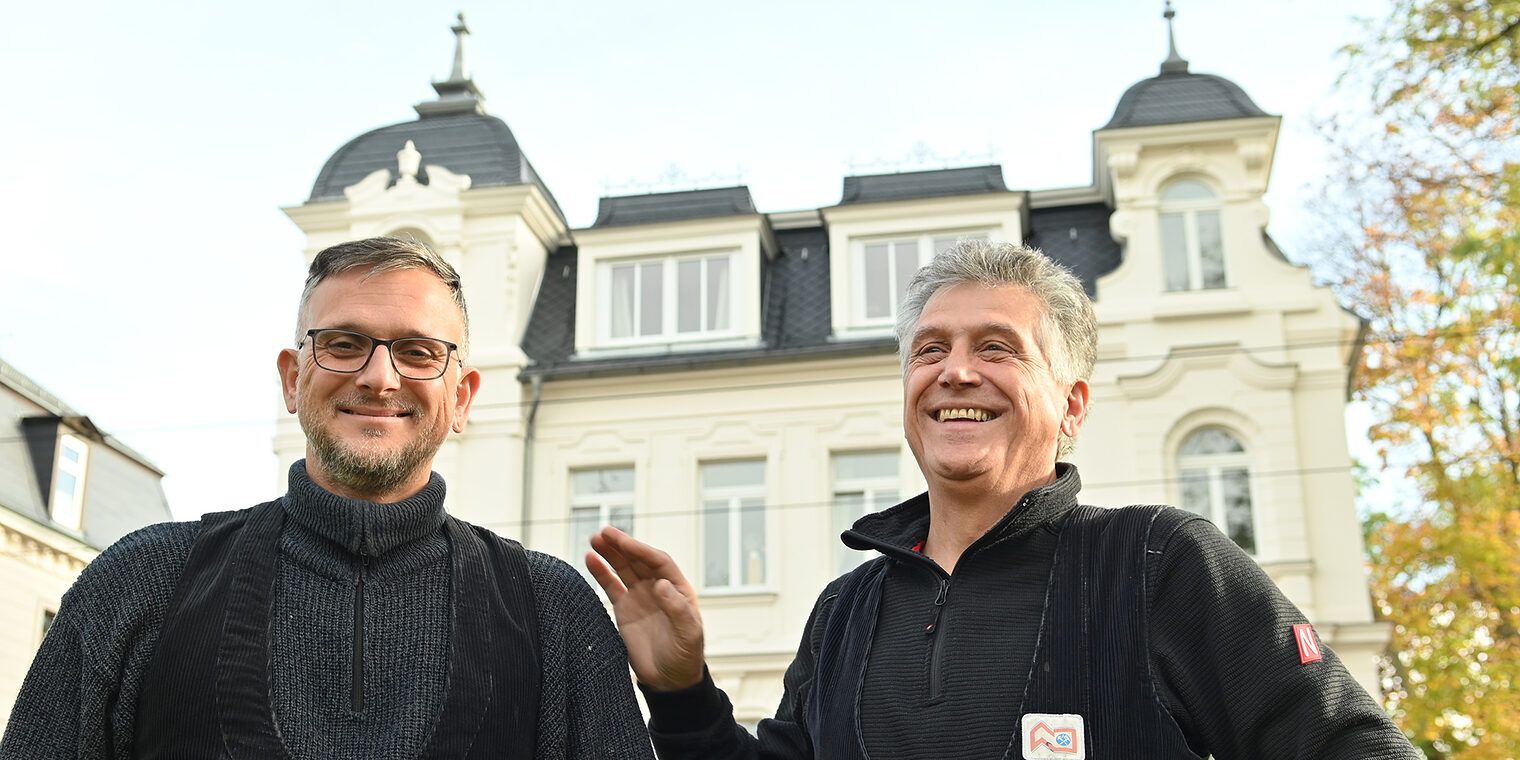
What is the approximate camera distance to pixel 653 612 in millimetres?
3281

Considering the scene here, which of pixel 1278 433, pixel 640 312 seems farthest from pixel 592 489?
pixel 1278 433

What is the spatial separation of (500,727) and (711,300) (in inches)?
583

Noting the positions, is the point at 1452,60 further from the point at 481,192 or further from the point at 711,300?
the point at 481,192

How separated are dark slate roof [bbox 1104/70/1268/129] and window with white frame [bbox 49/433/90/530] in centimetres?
1420

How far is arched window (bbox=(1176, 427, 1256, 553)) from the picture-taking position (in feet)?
50.1

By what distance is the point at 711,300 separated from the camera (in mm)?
17438

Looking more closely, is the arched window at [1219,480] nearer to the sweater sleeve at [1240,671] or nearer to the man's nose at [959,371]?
the man's nose at [959,371]

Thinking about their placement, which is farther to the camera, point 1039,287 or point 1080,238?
point 1080,238

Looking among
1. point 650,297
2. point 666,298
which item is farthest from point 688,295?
point 650,297

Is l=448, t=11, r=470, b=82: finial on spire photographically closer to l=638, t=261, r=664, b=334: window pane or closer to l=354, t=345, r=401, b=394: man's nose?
l=638, t=261, r=664, b=334: window pane

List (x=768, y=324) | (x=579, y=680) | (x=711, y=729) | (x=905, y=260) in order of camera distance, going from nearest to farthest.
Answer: (x=579, y=680) < (x=711, y=729) < (x=905, y=260) < (x=768, y=324)

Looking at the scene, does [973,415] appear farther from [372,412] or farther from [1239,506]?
[1239,506]

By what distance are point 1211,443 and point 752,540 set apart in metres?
5.12

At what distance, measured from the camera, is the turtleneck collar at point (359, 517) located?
281 cm
